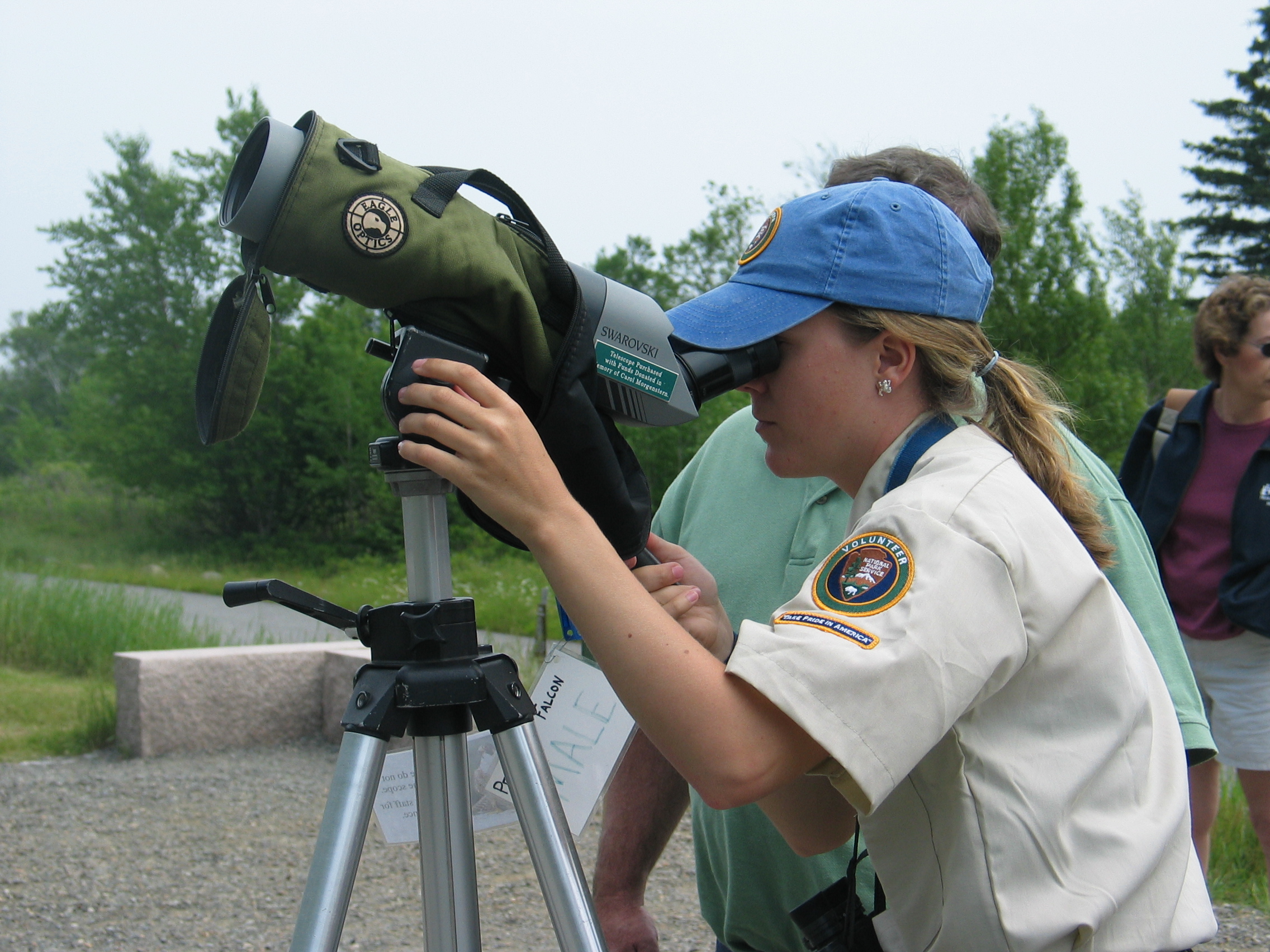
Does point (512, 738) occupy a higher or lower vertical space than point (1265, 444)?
lower

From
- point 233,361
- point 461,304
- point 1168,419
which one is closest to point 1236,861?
point 1168,419

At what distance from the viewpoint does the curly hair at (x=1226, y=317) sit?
3600 mm

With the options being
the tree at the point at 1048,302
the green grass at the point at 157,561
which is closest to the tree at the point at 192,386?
the green grass at the point at 157,561

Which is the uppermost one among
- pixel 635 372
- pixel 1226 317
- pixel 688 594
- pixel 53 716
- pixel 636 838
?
pixel 1226 317

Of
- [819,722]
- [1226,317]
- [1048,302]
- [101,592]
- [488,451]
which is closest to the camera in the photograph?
[819,722]

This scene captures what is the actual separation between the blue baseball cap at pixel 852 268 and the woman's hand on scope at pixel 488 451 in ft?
1.11

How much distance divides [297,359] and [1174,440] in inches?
836

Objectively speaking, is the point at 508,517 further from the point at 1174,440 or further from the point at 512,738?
the point at 1174,440

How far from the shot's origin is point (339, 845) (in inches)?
46.9

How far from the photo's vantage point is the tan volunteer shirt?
3.53 feet

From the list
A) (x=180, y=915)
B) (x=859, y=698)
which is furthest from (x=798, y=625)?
(x=180, y=915)

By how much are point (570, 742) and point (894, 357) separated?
0.73 m

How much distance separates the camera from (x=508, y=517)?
46.3 inches

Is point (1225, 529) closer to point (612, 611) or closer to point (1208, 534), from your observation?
point (1208, 534)
